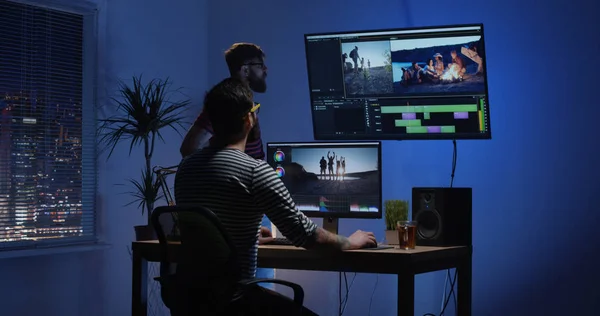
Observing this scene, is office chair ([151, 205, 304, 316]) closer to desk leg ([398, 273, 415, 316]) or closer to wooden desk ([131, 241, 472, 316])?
wooden desk ([131, 241, 472, 316])

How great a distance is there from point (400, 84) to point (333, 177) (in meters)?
0.65

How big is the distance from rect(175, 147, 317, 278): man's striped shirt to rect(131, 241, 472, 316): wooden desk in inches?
8.6

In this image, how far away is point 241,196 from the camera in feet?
8.78

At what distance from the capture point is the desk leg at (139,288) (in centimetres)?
364

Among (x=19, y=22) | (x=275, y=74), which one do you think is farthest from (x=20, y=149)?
(x=275, y=74)

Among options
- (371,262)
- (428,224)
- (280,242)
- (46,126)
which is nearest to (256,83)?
(280,242)

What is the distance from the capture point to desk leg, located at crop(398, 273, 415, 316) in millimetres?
3059

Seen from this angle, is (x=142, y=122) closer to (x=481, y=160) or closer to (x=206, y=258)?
(x=481, y=160)

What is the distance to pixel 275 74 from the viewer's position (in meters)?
5.22

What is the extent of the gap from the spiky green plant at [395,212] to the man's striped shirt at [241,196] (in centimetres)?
96

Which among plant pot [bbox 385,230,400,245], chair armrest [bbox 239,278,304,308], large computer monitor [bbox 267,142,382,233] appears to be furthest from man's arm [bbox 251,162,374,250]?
large computer monitor [bbox 267,142,382,233]

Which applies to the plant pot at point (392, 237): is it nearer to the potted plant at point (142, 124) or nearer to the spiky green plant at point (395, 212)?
the spiky green plant at point (395, 212)

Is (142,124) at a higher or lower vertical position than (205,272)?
higher

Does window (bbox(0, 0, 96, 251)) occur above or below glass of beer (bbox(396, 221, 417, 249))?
above
